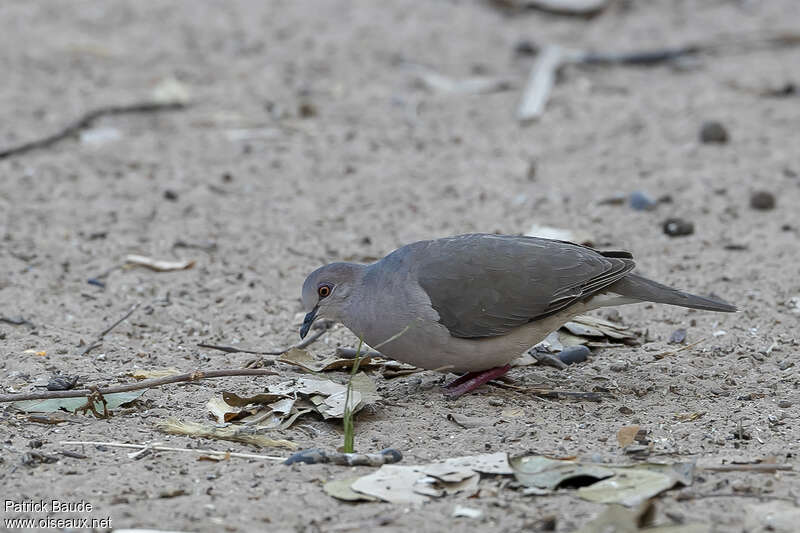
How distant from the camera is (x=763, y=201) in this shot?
6.75m

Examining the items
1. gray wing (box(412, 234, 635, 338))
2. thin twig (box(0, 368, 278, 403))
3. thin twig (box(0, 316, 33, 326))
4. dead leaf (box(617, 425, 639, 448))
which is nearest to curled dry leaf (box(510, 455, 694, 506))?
dead leaf (box(617, 425, 639, 448))

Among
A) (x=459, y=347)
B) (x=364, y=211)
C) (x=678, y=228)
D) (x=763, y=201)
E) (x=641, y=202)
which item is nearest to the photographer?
(x=459, y=347)

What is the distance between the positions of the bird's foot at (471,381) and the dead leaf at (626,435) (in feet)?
2.52

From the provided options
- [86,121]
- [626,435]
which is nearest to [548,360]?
[626,435]

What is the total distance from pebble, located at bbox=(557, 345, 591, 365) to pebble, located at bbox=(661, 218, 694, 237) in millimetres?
1701

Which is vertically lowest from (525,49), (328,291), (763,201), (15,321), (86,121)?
(15,321)

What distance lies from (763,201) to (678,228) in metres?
0.68

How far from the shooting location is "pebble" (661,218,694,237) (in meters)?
6.52

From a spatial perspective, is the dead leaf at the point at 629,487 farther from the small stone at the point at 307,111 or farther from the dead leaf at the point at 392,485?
the small stone at the point at 307,111

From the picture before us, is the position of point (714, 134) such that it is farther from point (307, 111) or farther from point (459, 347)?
point (459, 347)

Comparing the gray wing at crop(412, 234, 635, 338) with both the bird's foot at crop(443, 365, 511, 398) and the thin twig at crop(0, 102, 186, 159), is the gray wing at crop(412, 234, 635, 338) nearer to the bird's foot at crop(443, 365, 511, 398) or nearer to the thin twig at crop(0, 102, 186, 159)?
the bird's foot at crop(443, 365, 511, 398)

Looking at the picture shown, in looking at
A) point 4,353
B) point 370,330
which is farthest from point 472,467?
point 4,353

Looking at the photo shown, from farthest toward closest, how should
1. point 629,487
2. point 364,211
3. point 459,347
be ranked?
1. point 364,211
2. point 459,347
3. point 629,487

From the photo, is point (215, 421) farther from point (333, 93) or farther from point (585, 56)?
point (585, 56)
